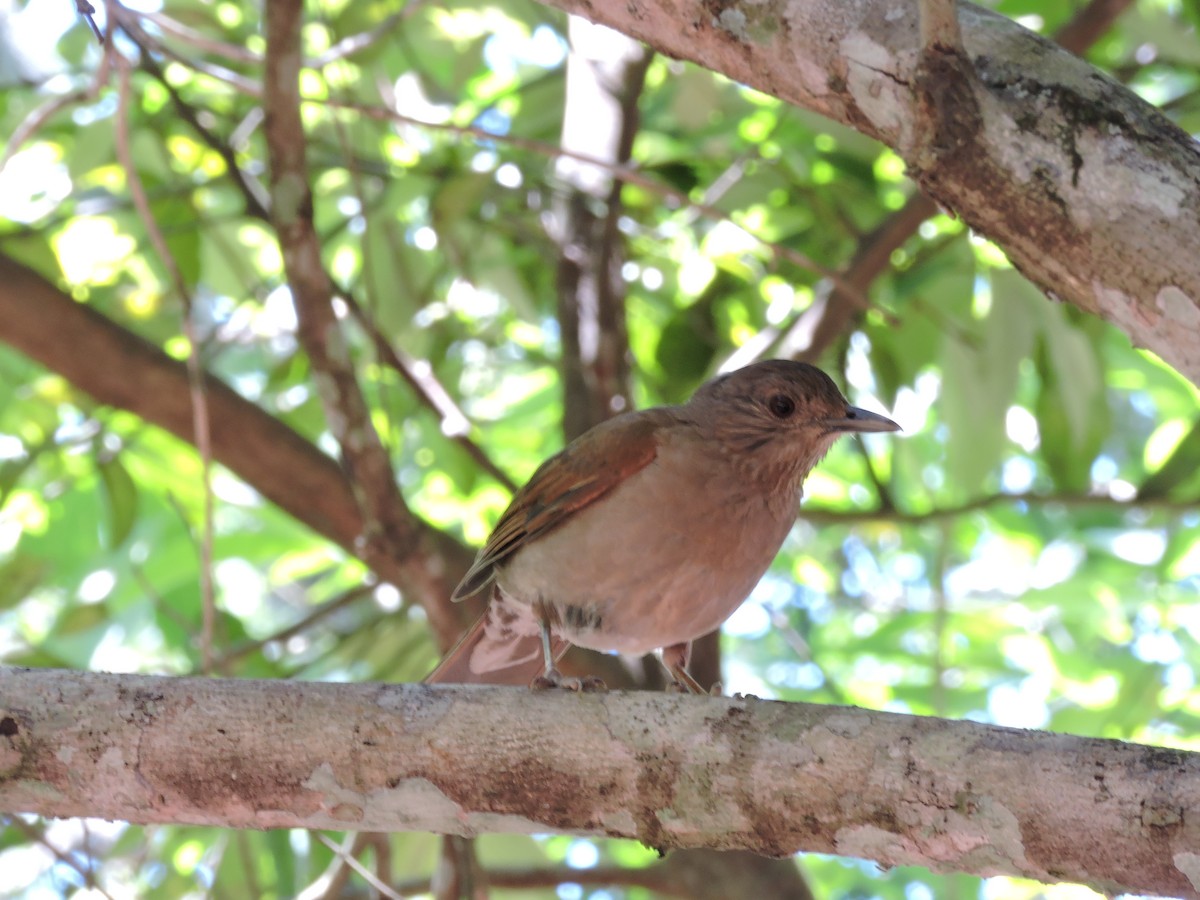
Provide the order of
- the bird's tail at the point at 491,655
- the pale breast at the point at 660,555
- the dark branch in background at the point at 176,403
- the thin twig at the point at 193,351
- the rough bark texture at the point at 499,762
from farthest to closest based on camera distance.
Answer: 1. the dark branch in background at the point at 176,403
2. the bird's tail at the point at 491,655
3. the thin twig at the point at 193,351
4. the pale breast at the point at 660,555
5. the rough bark texture at the point at 499,762

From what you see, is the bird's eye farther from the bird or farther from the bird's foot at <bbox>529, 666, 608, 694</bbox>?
the bird's foot at <bbox>529, 666, 608, 694</bbox>

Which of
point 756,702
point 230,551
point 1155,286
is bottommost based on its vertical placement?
point 756,702

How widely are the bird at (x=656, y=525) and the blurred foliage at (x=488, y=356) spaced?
66 centimetres

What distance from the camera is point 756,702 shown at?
2271 mm

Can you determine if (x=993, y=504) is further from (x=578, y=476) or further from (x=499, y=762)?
(x=499, y=762)

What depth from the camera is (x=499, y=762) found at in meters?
2.24

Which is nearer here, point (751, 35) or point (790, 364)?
point (751, 35)

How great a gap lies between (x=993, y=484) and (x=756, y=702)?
2833 millimetres

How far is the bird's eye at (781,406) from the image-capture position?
3529mm

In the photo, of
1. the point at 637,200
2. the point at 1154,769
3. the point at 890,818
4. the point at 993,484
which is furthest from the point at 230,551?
the point at 1154,769

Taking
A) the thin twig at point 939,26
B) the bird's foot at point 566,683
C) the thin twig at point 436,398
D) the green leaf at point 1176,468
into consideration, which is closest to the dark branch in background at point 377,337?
the thin twig at point 436,398

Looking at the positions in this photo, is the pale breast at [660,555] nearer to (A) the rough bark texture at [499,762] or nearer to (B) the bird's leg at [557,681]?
(B) the bird's leg at [557,681]

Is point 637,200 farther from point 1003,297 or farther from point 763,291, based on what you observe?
point 1003,297

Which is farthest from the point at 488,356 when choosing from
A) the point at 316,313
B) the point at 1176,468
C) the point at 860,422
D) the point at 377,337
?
the point at 1176,468
